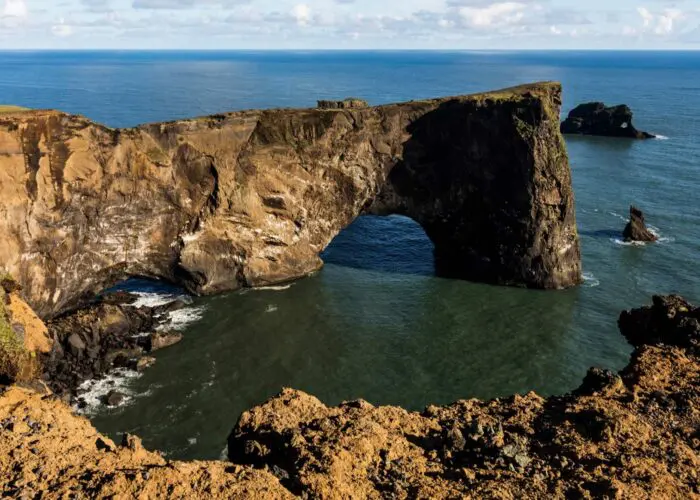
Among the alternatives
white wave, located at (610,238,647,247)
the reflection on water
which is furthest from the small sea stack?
the reflection on water

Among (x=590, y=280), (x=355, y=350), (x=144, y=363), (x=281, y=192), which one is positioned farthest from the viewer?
(x=590, y=280)

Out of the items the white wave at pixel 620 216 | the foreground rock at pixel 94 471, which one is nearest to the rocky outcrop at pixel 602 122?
the white wave at pixel 620 216

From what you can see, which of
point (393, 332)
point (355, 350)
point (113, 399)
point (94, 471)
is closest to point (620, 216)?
point (393, 332)

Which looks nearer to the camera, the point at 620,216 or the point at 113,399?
the point at 113,399

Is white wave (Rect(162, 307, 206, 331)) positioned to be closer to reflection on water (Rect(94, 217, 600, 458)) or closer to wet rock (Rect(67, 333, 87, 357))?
reflection on water (Rect(94, 217, 600, 458))

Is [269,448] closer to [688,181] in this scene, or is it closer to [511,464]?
[511,464]

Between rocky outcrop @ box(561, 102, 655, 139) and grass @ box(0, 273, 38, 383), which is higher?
rocky outcrop @ box(561, 102, 655, 139)

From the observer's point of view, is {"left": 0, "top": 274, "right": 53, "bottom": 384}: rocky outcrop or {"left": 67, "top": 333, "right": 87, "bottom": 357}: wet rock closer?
{"left": 0, "top": 274, "right": 53, "bottom": 384}: rocky outcrop

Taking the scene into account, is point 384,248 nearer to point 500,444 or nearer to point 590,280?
point 590,280
